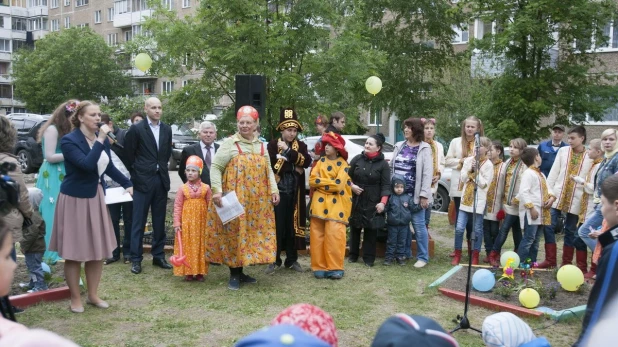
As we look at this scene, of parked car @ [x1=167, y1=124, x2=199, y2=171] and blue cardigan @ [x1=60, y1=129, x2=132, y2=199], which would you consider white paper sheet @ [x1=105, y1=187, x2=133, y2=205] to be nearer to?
blue cardigan @ [x1=60, y1=129, x2=132, y2=199]

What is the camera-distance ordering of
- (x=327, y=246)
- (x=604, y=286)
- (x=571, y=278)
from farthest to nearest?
(x=327, y=246), (x=571, y=278), (x=604, y=286)

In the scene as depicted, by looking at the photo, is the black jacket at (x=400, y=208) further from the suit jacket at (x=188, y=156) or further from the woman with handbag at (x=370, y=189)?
the suit jacket at (x=188, y=156)

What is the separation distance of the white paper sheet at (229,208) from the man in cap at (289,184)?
1.16m

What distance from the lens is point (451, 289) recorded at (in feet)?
23.4

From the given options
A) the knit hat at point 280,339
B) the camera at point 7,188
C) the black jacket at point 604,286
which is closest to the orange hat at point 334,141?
the camera at point 7,188

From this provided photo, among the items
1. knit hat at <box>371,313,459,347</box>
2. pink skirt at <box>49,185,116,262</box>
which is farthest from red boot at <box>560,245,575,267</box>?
knit hat at <box>371,313,459,347</box>

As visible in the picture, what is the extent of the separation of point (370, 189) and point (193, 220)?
98.6 inches

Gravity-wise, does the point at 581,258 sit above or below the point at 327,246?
below

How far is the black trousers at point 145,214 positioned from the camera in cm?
790

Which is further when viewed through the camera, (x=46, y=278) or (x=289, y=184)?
(x=289, y=184)

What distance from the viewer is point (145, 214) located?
8023 mm

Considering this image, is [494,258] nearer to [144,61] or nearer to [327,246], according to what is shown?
[327,246]

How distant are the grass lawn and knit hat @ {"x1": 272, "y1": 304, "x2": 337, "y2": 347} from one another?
3.52m

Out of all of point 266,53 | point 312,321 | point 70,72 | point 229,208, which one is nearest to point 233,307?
point 229,208
